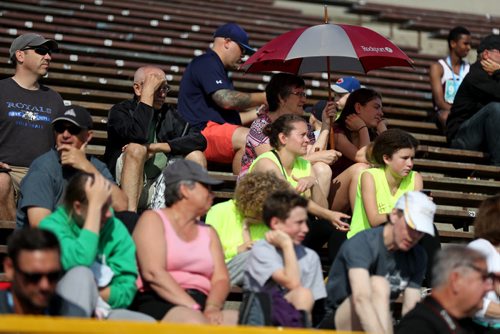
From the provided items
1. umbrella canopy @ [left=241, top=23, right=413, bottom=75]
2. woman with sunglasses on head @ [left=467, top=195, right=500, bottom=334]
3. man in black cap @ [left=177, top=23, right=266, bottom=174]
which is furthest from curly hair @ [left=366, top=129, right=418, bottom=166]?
man in black cap @ [left=177, top=23, right=266, bottom=174]

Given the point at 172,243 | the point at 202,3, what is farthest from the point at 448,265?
the point at 202,3

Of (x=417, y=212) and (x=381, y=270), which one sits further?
(x=381, y=270)

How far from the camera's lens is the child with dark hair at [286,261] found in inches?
248

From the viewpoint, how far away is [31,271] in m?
5.23

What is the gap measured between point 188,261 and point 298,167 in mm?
1785

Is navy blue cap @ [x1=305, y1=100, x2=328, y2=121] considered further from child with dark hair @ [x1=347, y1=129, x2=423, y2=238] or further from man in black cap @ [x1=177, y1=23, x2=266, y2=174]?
child with dark hair @ [x1=347, y1=129, x2=423, y2=238]

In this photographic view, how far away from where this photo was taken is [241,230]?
7188 mm

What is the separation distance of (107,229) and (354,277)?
135cm

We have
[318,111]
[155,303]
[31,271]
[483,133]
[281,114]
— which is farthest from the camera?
[483,133]

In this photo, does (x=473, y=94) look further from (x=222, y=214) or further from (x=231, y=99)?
(x=222, y=214)

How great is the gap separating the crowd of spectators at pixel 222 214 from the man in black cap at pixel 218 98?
0.01 m

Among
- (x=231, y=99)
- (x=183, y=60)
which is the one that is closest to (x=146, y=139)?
(x=231, y=99)

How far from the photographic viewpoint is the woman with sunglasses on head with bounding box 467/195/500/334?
6844mm

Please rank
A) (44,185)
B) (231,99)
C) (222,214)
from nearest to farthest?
(44,185), (222,214), (231,99)
